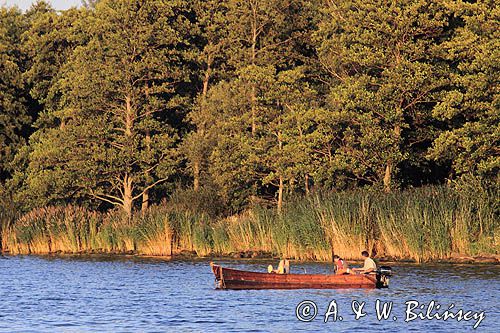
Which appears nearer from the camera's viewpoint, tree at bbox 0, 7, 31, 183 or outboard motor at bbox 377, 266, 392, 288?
outboard motor at bbox 377, 266, 392, 288

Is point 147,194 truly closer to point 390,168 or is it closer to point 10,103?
point 10,103

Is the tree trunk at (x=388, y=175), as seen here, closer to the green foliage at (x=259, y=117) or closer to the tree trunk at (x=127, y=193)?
the green foliage at (x=259, y=117)

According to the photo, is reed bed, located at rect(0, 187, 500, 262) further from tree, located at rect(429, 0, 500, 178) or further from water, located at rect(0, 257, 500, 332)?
tree, located at rect(429, 0, 500, 178)

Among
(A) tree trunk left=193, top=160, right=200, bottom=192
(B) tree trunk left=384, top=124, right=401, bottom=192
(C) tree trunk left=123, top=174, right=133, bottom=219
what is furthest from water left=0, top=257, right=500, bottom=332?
(C) tree trunk left=123, top=174, right=133, bottom=219

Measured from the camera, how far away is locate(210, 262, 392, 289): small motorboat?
35125 millimetres

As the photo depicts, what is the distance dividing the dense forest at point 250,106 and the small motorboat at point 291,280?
7.82 metres

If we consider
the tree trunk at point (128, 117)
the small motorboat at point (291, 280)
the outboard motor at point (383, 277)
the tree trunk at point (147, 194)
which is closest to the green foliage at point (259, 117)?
the tree trunk at point (128, 117)

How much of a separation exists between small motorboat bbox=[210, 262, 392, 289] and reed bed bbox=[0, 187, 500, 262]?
7003mm

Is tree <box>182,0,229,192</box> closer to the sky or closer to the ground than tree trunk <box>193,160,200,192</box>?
closer to the sky

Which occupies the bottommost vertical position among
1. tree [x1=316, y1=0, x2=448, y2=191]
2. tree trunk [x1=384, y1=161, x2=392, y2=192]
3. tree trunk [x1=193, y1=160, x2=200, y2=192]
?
tree trunk [x1=384, y1=161, x2=392, y2=192]

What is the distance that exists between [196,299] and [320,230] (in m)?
11.5

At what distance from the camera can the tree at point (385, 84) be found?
173 feet

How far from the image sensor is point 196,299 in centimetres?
3403

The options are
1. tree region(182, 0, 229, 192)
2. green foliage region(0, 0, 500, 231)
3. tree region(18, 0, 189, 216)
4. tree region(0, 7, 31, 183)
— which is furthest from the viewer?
tree region(0, 7, 31, 183)
